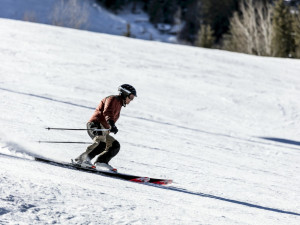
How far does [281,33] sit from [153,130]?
100ft

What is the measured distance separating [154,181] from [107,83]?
1075 cm

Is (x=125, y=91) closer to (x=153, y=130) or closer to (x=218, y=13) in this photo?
(x=153, y=130)

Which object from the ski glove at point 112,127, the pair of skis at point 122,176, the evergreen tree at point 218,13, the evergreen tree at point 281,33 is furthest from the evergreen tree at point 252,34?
the ski glove at point 112,127

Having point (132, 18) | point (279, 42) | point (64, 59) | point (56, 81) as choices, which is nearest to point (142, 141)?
point (56, 81)

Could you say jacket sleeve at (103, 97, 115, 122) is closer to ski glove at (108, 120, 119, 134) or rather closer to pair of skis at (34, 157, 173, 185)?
ski glove at (108, 120, 119, 134)

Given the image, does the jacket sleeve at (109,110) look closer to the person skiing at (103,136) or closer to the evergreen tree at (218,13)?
the person skiing at (103,136)

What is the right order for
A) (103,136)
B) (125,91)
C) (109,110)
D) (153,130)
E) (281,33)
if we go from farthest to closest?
(281,33)
(153,130)
(103,136)
(125,91)
(109,110)

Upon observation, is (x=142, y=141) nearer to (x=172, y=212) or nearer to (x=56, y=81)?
(x=172, y=212)

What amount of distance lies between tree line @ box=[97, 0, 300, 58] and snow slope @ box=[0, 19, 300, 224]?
53.3ft

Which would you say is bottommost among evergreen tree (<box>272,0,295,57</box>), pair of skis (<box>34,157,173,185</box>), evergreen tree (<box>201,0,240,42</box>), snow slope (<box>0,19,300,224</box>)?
pair of skis (<box>34,157,173,185</box>)

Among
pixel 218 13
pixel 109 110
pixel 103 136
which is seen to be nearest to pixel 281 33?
pixel 218 13

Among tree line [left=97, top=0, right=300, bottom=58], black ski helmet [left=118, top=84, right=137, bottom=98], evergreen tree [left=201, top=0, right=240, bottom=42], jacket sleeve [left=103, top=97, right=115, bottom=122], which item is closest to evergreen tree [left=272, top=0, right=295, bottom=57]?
tree line [left=97, top=0, right=300, bottom=58]

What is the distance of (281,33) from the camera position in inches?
1503

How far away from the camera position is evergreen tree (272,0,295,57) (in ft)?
125
